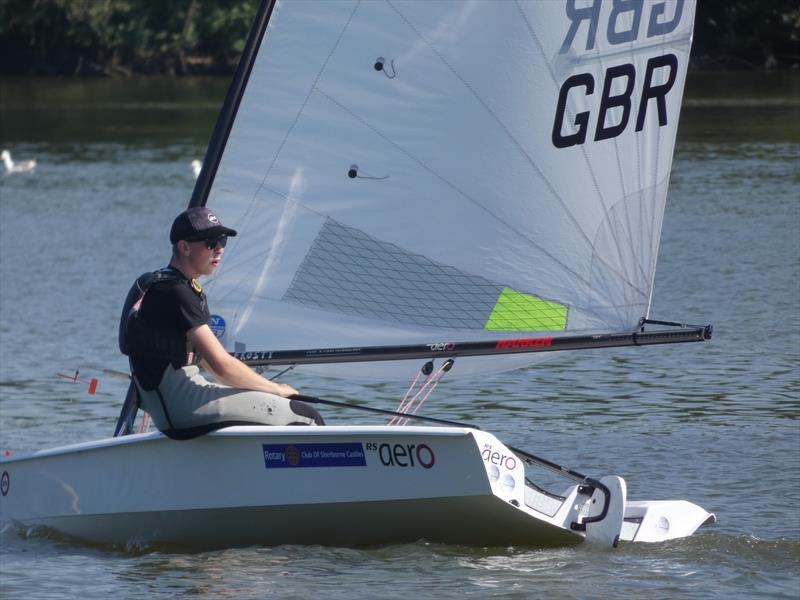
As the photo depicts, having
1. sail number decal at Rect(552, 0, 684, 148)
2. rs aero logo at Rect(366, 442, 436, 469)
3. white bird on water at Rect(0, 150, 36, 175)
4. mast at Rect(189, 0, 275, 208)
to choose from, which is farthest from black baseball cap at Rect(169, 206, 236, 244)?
white bird on water at Rect(0, 150, 36, 175)

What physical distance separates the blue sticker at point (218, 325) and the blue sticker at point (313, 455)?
118cm

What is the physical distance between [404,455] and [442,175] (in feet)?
6.19

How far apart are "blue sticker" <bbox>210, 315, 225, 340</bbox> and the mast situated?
61 cm

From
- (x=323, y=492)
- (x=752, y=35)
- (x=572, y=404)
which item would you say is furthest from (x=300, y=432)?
(x=752, y=35)

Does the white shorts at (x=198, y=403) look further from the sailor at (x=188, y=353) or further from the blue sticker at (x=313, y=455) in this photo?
the blue sticker at (x=313, y=455)

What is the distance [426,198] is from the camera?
8.62 meters

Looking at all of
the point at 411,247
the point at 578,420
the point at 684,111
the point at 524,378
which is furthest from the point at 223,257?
the point at 684,111

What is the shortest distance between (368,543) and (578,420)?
3987 mm

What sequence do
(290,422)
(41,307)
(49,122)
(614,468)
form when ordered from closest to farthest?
(290,422), (614,468), (41,307), (49,122)

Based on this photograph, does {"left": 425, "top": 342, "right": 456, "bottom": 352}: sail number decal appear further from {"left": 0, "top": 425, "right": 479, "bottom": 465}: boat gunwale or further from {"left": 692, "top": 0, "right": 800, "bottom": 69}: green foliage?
{"left": 692, "top": 0, "right": 800, "bottom": 69}: green foliage

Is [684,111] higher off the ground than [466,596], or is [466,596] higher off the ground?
[684,111]

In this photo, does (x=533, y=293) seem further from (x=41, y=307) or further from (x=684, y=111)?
(x=684, y=111)

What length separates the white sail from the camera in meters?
8.39

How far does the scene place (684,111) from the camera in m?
38.3
